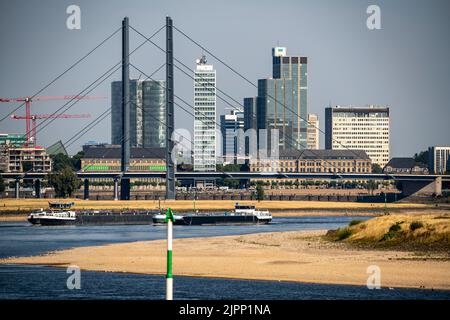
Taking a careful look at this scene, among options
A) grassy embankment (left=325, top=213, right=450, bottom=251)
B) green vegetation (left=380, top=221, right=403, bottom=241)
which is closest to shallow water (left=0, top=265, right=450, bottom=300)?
grassy embankment (left=325, top=213, right=450, bottom=251)

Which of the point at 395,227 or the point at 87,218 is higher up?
the point at 395,227

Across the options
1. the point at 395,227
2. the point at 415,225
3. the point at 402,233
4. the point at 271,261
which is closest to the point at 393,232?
the point at 402,233

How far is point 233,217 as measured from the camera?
492 feet

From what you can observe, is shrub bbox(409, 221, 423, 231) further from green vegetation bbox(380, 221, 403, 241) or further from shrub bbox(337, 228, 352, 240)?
shrub bbox(337, 228, 352, 240)

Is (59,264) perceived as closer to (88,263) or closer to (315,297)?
(88,263)

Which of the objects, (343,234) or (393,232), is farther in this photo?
(343,234)

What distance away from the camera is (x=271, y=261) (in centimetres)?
6994

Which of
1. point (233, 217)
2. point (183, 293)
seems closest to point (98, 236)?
point (233, 217)

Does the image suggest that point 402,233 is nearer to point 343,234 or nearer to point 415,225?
point 415,225

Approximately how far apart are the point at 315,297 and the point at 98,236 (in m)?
66.8

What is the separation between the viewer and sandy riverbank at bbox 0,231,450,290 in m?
58.3

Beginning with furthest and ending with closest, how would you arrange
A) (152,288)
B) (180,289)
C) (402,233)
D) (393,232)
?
(393,232) < (402,233) < (152,288) < (180,289)

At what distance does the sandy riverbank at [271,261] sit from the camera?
191 ft
